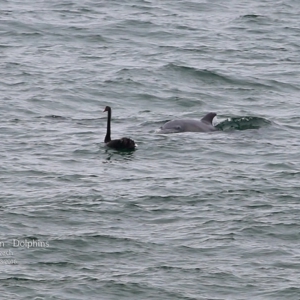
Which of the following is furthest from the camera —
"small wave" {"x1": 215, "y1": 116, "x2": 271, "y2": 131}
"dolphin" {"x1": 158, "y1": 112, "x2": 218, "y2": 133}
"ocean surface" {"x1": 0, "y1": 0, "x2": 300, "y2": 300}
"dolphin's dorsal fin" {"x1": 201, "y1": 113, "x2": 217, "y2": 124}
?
"small wave" {"x1": 215, "y1": 116, "x2": 271, "y2": 131}

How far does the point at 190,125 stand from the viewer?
2272cm

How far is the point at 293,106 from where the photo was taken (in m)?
25.8

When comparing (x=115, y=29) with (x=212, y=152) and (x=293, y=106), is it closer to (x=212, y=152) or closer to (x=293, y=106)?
(x=293, y=106)

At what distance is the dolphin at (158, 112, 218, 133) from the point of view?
22547 millimetres

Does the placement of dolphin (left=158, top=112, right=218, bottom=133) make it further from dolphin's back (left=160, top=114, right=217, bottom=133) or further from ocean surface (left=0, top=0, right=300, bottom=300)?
ocean surface (left=0, top=0, right=300, bottom=300)

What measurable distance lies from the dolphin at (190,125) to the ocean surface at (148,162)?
234mm

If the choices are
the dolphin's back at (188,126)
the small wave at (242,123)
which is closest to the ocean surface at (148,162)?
the small wave at (242,123)

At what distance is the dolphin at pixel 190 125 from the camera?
22.5 metres

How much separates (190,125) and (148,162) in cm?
255

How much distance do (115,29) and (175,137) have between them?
13.1 m

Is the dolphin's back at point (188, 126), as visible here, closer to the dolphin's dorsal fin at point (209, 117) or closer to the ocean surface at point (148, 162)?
the dolphin's dorsal fin at point (209, 117)

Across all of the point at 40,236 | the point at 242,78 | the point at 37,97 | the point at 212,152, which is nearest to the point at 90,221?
the point at 40,236

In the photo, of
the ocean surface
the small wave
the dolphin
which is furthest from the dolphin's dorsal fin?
the ocean surface

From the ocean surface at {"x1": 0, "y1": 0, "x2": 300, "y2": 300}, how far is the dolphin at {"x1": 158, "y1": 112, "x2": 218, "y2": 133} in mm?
234
